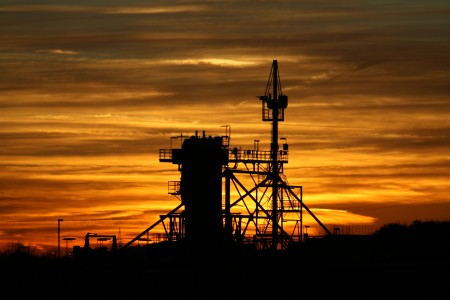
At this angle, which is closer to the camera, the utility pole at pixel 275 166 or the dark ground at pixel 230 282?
the dark ground at pixel 230 282

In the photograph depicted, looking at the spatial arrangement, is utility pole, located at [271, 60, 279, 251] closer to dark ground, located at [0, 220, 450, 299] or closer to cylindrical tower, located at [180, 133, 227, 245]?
cylindrical tower, located at [180, 133, 227, 245]

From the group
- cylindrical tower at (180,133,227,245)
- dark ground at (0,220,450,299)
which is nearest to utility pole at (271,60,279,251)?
cylindrical tower at (180,133,227,245)

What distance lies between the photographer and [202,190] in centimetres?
9838

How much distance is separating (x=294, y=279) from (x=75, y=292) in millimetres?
12728

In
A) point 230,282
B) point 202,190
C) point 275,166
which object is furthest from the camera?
point 275,166

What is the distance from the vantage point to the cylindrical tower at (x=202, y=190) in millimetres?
98062

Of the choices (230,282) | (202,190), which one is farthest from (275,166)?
(230,282)

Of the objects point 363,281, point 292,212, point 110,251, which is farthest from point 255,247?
point 363,281

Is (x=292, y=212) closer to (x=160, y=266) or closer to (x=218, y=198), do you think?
(x=218, y=198)

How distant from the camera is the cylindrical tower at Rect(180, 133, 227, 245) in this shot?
9806 centimetres

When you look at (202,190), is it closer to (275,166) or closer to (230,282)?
(275,166)

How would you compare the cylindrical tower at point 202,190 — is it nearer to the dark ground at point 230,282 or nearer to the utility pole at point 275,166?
the utility pole at point 275,166

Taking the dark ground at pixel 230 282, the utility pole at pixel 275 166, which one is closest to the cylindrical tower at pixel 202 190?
the utility pole at pixel 275 166

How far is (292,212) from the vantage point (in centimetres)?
10331
